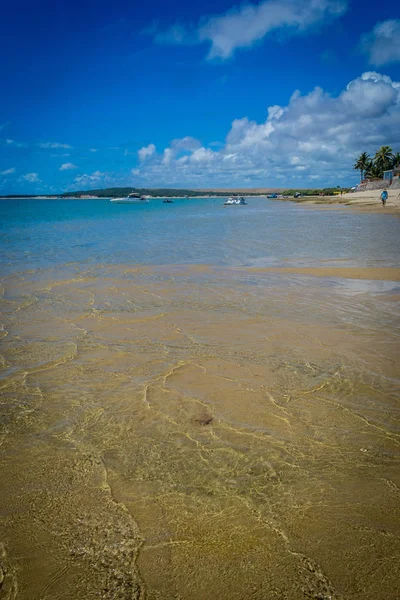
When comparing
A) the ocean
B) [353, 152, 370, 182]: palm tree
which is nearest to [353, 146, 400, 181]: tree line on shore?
[353, 152, 370, 182]: palm tree

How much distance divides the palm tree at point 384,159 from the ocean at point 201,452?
412ft

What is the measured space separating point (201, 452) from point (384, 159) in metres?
134

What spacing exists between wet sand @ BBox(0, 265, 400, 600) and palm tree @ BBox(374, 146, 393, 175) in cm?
12704

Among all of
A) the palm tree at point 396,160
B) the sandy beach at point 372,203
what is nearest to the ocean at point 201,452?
the sandy beach at point 372,203

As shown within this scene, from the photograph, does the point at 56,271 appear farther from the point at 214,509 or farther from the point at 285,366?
the point at 214,509

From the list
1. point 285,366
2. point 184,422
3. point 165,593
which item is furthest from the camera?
point 285,366

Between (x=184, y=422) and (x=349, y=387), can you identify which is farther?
(x=349, y=387)

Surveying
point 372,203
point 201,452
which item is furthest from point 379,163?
point 201,452

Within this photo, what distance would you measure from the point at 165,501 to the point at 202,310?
6.22m

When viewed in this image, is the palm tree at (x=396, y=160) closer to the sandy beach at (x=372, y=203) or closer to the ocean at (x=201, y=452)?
the sandy beach at (x=372, y=203)

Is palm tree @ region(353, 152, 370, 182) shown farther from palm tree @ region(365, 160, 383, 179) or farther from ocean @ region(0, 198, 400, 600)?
ocean @ region(0, 198, 400, 600)

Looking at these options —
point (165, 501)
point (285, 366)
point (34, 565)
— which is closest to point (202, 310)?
point (285, 366)

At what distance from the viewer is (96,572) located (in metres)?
2.64

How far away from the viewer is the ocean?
2.66 metres
